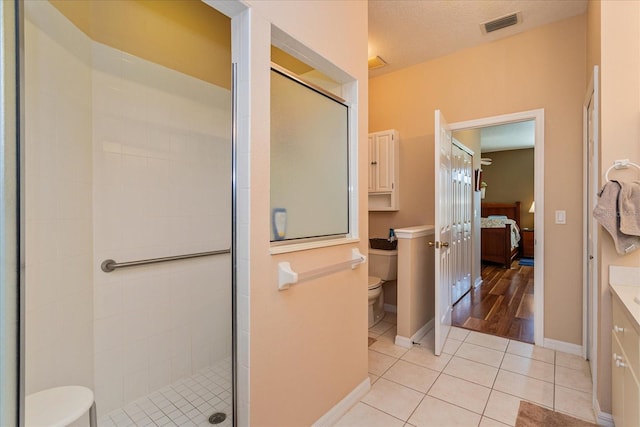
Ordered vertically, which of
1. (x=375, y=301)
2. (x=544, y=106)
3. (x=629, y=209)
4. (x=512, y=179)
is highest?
(x=544, y=106)

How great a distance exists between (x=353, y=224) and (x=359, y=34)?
3.91 feet

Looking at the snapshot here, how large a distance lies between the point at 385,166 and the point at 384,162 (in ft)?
0.15

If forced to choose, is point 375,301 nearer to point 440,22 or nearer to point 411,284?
point 411,284

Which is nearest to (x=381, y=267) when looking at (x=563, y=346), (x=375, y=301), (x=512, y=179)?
(x=375, y=301)

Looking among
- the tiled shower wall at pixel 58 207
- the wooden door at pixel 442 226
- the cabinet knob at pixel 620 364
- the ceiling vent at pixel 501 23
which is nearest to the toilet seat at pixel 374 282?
the wooden door at pixel 442 226

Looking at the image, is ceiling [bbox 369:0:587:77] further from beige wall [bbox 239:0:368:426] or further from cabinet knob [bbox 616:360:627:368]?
cabinet knob [bbox 616:360:627:368]

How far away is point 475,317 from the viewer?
10.9ft

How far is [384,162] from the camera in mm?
3275

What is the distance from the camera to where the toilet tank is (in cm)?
305

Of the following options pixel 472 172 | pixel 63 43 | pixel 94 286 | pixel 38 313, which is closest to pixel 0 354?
pixel 38 313

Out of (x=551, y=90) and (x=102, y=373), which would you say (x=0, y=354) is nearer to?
(x=102, y=373)

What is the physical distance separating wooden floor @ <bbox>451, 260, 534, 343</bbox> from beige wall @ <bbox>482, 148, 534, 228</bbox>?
121 inches

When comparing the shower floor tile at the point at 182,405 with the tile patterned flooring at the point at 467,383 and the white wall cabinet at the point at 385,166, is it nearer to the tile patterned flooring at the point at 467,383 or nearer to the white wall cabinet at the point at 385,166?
the tile patterned flooring at the point at 467,383

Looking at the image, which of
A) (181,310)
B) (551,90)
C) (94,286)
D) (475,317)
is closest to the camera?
(94,286)
